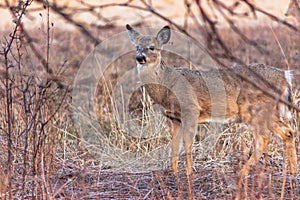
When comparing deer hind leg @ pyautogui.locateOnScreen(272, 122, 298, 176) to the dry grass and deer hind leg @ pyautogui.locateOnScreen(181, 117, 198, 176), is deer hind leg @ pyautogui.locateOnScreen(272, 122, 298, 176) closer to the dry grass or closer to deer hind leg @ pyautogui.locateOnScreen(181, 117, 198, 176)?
the dry grass

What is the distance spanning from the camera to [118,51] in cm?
1170

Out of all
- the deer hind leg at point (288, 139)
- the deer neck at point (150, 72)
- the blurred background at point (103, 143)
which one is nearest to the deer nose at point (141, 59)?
the deer neck at point (150, 72)

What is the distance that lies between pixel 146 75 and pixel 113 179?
1594mm

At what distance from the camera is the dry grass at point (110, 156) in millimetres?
4785

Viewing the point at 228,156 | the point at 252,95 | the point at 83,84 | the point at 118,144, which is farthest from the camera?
the point at 83,84

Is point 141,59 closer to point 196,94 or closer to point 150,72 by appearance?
point 150,72

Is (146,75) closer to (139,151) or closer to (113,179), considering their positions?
(139,151)

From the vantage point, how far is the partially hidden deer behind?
664cm

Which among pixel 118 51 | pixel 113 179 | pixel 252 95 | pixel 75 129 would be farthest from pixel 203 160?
pixel 118 51

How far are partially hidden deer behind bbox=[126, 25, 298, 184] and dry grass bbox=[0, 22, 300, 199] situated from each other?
0.21 meters

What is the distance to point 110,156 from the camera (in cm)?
668

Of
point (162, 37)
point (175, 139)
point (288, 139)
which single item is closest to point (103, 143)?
point (175, 139)

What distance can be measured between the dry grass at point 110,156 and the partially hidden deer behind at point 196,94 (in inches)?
8.3

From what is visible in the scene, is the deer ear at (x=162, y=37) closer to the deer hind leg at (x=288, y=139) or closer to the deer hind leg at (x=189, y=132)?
the deer hind leg at (x=189, y=132)
